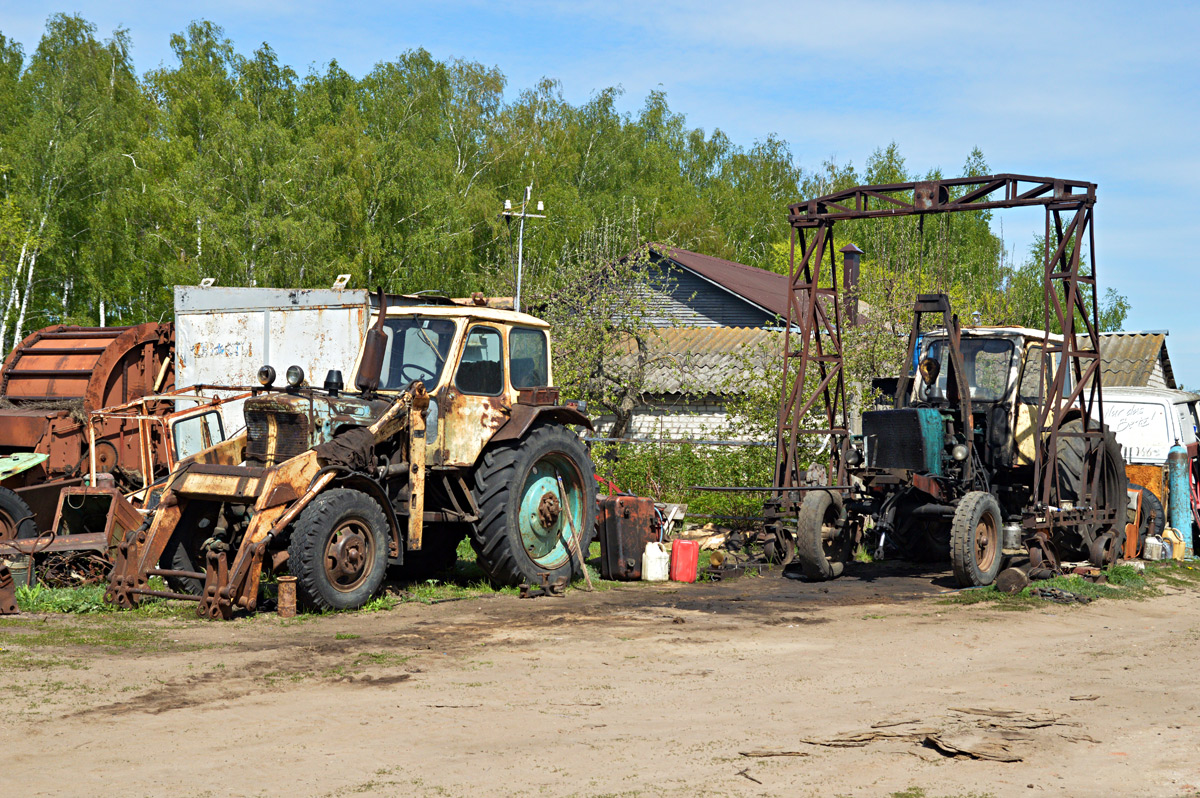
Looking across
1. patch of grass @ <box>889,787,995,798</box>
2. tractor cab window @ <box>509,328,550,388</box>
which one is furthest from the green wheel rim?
patch of grass @ <box>889,787,995,798</box>

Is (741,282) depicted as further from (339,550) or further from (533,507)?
(339,550)

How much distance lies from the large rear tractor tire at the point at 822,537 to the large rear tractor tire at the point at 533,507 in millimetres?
2209

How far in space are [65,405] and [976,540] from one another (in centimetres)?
965

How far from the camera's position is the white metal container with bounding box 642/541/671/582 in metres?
12.2

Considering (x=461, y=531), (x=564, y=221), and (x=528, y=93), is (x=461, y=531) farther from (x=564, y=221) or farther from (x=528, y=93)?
(x=528, y=93)

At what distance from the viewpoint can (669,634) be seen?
895 cm

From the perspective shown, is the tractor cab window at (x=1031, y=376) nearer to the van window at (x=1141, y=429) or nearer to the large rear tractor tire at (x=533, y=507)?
the van window at (x=1141, y=429)

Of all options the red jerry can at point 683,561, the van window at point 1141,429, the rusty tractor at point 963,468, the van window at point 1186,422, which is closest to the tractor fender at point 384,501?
the red jerry can at point 683,561

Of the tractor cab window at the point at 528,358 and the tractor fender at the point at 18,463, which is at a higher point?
the tractor cab window at the point at 528,358

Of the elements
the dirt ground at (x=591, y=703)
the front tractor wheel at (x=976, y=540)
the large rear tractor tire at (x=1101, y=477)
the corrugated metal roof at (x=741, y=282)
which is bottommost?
the dirt ground at (x=591, y=703)

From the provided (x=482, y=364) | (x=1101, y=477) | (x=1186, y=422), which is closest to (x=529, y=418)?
(x=482, y=364)

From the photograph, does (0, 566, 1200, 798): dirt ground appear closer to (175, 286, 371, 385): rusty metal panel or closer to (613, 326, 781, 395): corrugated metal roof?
(175, 286, 371, 385): rusty metal panel

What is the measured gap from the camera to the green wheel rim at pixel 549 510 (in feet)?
35.9

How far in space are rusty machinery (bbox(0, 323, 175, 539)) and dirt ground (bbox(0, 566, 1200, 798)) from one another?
3267mm
